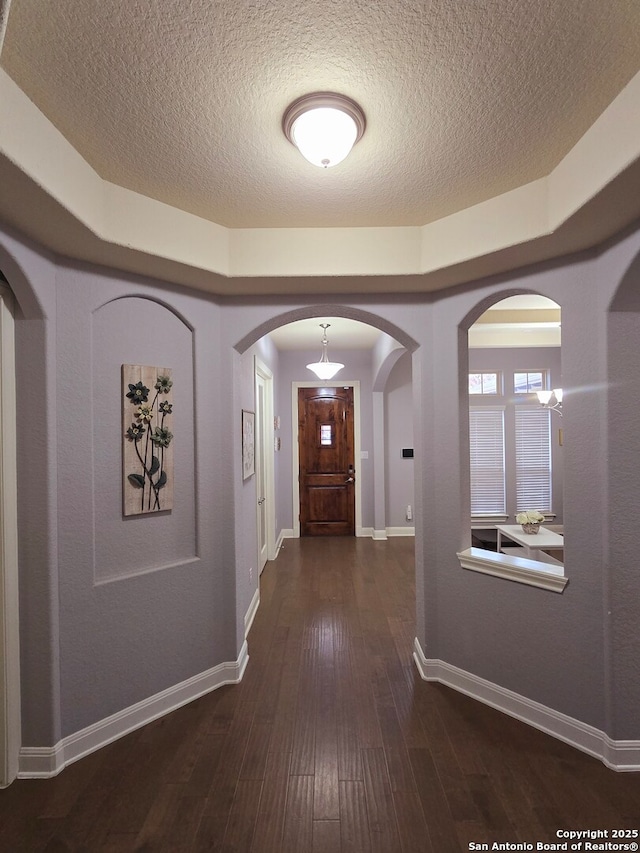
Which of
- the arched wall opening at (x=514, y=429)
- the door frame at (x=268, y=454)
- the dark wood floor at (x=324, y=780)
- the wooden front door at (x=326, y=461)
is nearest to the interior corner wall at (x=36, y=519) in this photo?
the dark wood floor at (x=324, y=780)

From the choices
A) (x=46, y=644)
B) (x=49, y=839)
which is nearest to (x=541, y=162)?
(x=46, y=644)

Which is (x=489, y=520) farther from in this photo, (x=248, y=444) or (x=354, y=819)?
(x=354, y=819)

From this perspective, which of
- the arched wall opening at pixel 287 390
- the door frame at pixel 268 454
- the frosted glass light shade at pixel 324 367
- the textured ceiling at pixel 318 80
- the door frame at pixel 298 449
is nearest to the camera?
the textured ceiling at pixel 318 80

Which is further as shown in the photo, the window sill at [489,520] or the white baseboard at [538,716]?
the window sill at [489,520]

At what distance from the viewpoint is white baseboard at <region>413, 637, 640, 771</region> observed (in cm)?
201

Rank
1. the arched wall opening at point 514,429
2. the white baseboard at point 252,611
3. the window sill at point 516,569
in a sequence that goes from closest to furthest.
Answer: the window sill at point 516,569
the white baseboard at point 252,611
the arched wall opening at point 514,429

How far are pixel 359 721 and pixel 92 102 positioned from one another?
2.98m

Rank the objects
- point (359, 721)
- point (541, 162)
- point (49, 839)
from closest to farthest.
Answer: point (49, 839) → point (541, 162) → point (359, 721)

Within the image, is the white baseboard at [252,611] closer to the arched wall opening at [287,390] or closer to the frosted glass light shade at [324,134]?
the arched wall opening at [287,390]

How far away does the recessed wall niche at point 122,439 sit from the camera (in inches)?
88.7

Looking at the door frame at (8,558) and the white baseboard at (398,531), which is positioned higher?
the door frame at (8,558)

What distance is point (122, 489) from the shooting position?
2.33m

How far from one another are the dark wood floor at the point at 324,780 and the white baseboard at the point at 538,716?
0.18ft

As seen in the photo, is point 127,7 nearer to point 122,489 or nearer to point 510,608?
point 122,489
